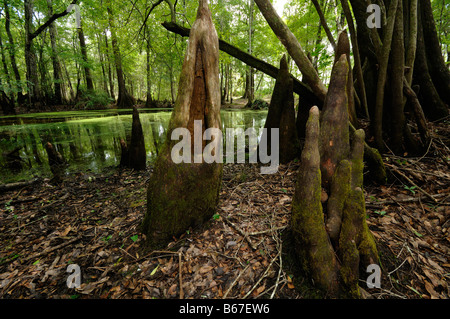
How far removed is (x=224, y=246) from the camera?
2.58 meters

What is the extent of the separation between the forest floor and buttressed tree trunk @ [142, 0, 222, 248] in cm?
30

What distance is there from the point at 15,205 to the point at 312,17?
562 inches

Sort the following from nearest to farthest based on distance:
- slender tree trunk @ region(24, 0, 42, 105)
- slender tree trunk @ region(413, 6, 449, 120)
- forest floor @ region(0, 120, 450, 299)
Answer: forest floor @ region(0, 120, 450, 299)
slender tree trunk @ region(413, 6, 449, 120)
slender tree trunk @ region(24, 0, 42, 105)

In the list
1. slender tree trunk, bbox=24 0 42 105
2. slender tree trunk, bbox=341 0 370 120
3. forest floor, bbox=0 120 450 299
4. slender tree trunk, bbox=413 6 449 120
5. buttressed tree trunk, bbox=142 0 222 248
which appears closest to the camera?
forest floor, bbox=0 120 450 299

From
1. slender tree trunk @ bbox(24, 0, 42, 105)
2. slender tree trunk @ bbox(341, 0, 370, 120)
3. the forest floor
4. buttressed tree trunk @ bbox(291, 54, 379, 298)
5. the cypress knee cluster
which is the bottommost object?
the forest floor

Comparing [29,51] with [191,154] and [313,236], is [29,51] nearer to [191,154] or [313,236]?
[191,154]

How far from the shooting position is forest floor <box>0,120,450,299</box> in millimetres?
2043

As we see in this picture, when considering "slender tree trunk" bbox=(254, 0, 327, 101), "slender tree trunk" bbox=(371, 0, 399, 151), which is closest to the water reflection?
"slender tree trunk" bbox=(254, 0, 327, 101)

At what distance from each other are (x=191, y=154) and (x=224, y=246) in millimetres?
1348

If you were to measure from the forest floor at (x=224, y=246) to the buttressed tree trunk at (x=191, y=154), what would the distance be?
0.30 m

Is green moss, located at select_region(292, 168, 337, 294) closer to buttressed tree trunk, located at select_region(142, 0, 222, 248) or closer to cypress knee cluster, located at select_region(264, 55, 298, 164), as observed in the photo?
buttressed tree trunk, located at select_region(142, 0, 222, 248)

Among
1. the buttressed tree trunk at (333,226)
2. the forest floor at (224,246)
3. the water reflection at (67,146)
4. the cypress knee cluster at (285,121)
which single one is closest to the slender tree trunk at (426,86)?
the forest floor at (224,246)

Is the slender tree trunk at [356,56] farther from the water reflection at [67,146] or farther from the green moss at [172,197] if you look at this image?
the water reflection at [67,146]

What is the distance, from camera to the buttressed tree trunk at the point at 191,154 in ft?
8.63
